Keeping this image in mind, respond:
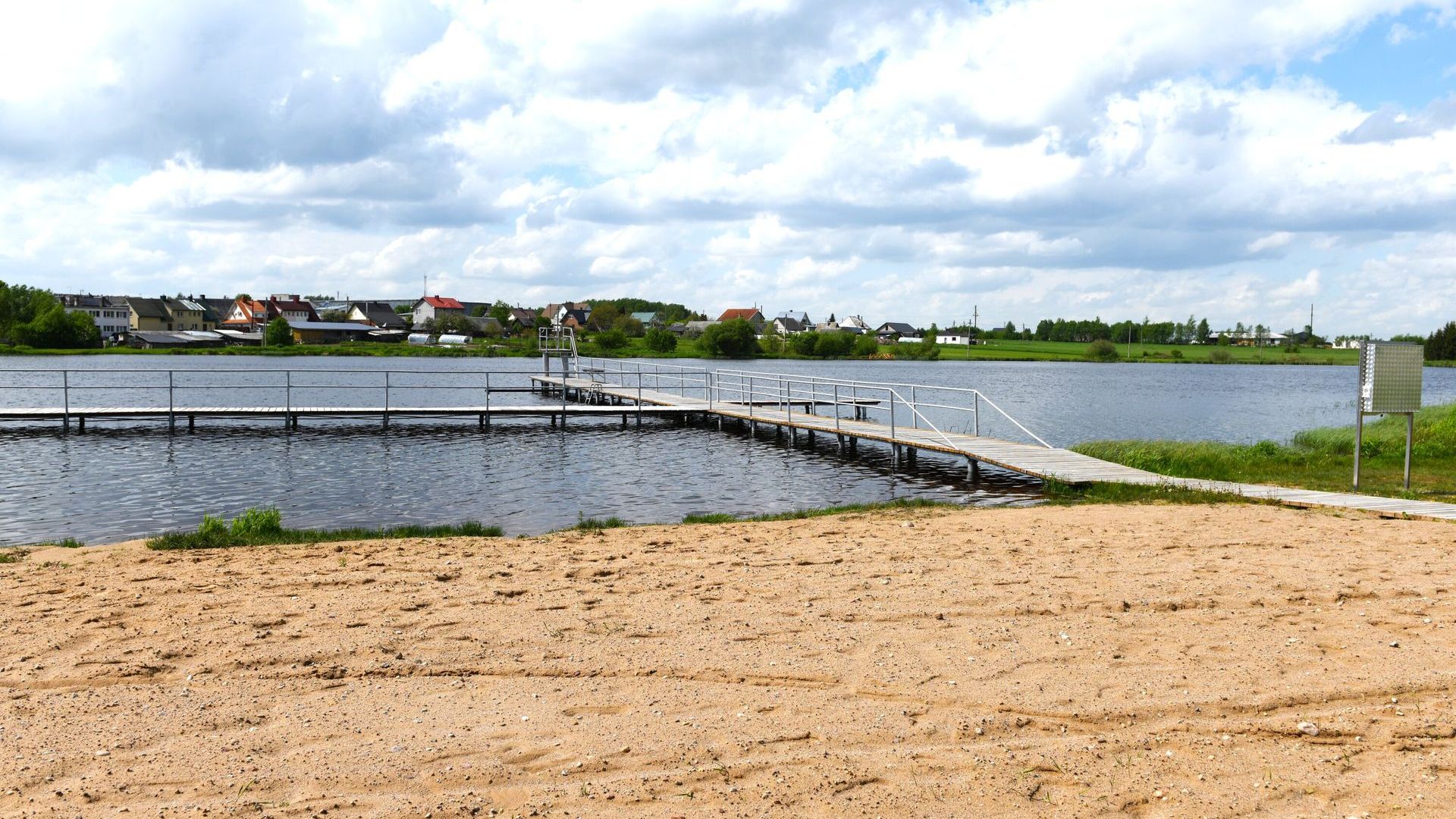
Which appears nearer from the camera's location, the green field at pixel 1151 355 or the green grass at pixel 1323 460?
the green grass at pixel 1323 460

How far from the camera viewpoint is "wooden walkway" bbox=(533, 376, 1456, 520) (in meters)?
11.8

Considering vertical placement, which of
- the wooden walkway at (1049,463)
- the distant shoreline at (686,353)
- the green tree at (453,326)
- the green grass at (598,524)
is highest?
the green tree at (453,326)

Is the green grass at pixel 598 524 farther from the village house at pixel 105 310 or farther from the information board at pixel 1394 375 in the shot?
the village house at pixel 105 310

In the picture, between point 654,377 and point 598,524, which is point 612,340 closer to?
point 654,377

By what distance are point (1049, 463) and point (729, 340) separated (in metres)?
78.6

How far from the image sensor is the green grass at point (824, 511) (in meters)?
12.2

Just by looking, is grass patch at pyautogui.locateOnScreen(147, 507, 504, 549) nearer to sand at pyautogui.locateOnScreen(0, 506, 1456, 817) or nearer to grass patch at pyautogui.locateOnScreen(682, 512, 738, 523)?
sand at pyautogui.locateOnScreen(0, 506, 1456, 817)

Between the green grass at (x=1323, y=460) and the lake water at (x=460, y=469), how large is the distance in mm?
2883

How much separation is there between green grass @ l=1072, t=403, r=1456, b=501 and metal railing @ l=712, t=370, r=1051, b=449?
203cm

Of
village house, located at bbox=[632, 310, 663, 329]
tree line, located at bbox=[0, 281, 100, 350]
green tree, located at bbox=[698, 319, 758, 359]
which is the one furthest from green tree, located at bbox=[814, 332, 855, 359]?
tree line, located at bbox=[0, 281, 100, 350]

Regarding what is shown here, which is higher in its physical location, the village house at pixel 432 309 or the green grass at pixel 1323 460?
the village house at pixel 432 309

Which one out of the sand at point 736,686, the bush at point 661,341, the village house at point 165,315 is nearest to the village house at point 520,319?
the village house at point 165,315

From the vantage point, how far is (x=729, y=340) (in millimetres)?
94000

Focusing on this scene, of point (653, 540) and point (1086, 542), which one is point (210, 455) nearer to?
point (653, 540)
